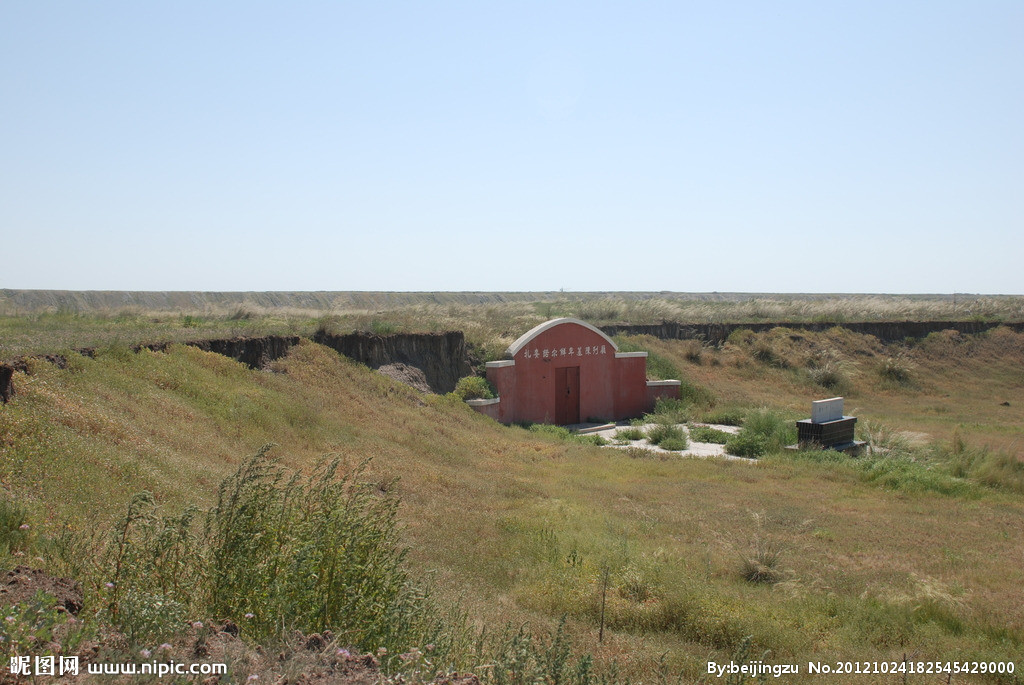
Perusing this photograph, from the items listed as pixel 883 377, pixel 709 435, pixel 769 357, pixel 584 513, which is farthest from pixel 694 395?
pixel 584 513

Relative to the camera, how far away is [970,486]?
14.0 metres

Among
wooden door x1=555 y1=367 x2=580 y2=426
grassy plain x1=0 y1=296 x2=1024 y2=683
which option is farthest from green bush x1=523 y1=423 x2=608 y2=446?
wooden door x1=555 y1=367 x2=580 y2=426

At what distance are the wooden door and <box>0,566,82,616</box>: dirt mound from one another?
20.5 m

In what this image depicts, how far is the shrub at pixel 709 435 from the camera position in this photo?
20.8 m

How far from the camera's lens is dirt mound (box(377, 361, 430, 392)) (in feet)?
69.0

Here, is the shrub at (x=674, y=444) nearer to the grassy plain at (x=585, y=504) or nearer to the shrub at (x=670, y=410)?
the grassy plain at (x=585, y=504)

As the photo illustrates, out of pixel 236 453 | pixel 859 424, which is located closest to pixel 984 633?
pixel 236 453

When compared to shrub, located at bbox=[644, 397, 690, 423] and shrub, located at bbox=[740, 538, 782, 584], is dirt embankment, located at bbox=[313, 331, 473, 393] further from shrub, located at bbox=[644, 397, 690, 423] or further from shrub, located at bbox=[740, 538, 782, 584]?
shrub, located at bbox=[740, 538, 782, 584]

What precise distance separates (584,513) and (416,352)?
1237 centimetres

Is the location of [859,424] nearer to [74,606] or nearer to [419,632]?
[419,632]

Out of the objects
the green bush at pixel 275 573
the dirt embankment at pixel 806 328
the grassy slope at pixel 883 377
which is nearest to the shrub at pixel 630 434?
the grassy slope at pixel 883 377

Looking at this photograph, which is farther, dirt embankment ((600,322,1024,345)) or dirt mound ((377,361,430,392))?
dirt embankment ((600,322,1024,345))

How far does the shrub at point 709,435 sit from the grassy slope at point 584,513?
4.14 metres

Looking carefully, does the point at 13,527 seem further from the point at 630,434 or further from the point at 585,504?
the point at 630,434
